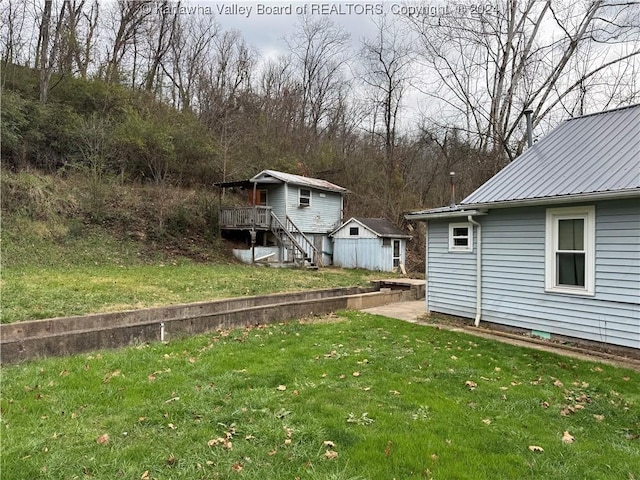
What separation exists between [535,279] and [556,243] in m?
0.77

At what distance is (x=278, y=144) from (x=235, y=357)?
898 inches

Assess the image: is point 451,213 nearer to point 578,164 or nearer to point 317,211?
point 578,164

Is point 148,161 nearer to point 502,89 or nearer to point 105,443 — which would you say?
point 502,89

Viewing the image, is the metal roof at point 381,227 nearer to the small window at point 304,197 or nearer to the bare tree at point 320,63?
the small window at point 304,197

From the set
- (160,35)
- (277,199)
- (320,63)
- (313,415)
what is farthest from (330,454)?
(320,63)

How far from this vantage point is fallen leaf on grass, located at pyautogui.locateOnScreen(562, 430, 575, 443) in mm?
3458

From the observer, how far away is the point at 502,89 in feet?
57.5

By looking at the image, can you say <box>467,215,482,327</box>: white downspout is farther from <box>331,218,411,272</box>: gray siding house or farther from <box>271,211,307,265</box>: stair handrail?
<box>271,211,307,265</box>: stair handrail

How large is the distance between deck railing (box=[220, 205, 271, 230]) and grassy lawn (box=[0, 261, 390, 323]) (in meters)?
3.66

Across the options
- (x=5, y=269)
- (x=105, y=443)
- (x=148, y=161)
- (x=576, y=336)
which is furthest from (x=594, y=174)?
(x=148, y=161)

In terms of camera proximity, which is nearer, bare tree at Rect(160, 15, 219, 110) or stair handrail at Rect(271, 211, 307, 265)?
stair handrail at Rect(271, 211, 307, 265)

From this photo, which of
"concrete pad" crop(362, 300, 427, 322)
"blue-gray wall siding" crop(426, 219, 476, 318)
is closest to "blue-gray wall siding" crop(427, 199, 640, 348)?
"blue-gray wall siding" crop(426, 219, 476, 318)

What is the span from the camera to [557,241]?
285 inches

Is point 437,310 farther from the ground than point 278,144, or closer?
closer
